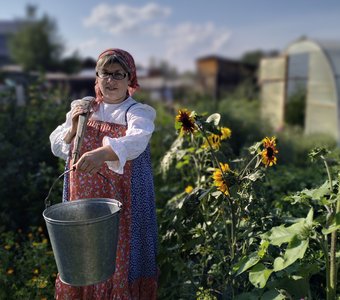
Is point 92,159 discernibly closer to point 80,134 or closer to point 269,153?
point 80,134

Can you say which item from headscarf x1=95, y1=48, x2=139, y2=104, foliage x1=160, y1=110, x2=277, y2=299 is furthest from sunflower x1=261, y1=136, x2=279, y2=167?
headscarf x1=95, y1=48, x2=139, y2=104

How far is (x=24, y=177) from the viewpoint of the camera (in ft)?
11.4

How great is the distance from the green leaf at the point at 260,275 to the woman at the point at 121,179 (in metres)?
0.62

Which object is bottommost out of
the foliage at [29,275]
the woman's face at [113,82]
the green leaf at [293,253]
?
the foliage at [29,275]

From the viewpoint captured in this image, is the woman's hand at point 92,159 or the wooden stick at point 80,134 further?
the wooden stick at point 80,134

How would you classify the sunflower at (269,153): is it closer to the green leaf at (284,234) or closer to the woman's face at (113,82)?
the green leaf at (284,234)

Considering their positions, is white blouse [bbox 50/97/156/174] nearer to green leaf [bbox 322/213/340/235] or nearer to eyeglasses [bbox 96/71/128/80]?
eyeglasses [bbox 96/71/128/80]

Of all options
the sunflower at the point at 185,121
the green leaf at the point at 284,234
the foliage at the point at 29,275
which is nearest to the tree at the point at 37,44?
the foliage at the point at 29,275

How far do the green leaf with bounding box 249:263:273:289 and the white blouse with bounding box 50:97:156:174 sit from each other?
2.19ft

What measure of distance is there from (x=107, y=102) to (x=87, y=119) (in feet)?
0.52

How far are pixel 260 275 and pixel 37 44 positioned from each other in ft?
90.8

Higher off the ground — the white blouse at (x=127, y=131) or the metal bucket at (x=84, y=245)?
the white blouse at (x=127, y=131)

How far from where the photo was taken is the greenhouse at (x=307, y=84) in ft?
27.6

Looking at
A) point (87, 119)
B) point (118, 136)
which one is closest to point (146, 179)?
point (118, 136)
